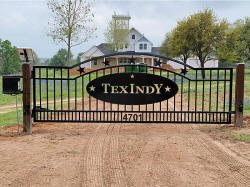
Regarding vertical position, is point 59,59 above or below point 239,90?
above

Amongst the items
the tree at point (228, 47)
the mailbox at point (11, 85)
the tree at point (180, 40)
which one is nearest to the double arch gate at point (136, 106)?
the mailbox at point (11, 85)

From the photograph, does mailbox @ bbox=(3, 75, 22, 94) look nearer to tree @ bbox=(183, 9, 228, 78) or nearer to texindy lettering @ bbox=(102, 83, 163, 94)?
texindy lettering @ bbox=(102, 83, 163, 94)

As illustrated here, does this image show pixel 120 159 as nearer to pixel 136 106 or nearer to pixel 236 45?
pixel 136 106

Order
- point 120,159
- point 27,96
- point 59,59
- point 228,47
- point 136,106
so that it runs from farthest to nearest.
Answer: point 59,59 < point 228,47 < point 136,106 < point 27,96 < point 120,159

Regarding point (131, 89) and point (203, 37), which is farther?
point (203, 37)

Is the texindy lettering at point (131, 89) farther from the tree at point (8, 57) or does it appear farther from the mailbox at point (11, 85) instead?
the tree at point (8, 57)

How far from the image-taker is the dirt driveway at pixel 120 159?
438 cm

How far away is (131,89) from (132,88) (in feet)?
0.12

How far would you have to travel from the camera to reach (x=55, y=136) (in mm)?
7012

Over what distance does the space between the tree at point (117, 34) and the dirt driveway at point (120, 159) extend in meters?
37.9

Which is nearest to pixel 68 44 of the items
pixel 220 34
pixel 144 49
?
pixel 220 34

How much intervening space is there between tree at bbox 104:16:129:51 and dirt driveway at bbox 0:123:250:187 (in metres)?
37.9

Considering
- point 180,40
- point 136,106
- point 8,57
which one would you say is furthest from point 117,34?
point 136,106

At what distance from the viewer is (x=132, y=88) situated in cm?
761
